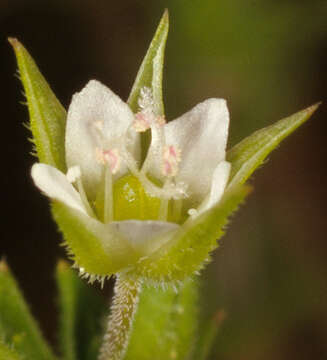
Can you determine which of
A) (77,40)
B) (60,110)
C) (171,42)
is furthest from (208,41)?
(60,110)

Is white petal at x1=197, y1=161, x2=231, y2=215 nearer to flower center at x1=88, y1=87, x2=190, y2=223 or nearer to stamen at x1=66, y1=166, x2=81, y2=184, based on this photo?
flower center at x1=88, y1=87, x2=190, y2=223

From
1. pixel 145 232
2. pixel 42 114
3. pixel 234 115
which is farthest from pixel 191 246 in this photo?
pixel 234 115

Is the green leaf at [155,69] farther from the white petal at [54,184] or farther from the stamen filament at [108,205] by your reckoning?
the white petal at [54,184]

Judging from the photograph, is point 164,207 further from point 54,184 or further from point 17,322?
point 17,322

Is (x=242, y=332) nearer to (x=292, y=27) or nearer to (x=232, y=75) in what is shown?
(x=232, y=75)

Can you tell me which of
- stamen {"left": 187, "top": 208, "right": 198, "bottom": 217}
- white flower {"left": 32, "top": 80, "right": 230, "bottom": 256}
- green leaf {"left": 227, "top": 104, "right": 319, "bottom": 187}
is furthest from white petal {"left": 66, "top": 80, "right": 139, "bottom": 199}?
green leaf {"left": 227, "top": 104, "right": 319, "bottom": 187}
